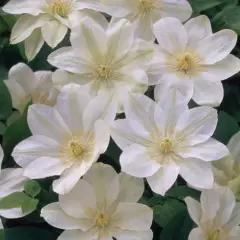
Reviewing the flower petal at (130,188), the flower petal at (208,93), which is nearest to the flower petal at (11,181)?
the flower petal at (130,188)

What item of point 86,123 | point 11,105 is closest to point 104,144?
point 86,123

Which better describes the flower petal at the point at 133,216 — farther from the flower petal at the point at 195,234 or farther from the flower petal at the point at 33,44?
the flower petal at the point at 33,44

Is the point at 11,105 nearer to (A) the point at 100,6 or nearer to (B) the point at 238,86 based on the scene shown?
(A) the point at 100,6

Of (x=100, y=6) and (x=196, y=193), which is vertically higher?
(x=100, y=6)

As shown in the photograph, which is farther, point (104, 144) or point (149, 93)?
point (149, 93)

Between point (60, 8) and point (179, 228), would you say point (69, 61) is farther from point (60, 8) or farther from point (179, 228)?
point (179, 228)

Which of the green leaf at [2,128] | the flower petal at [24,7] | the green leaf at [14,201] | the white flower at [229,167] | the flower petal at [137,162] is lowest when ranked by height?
the green leaf at [14,201]

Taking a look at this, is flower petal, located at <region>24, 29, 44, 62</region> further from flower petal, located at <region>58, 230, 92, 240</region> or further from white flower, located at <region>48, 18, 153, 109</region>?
flower petal, located at <region>58, 230, 92, 240</region>

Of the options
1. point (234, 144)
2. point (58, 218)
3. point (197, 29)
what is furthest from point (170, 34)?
point (58, 218)
